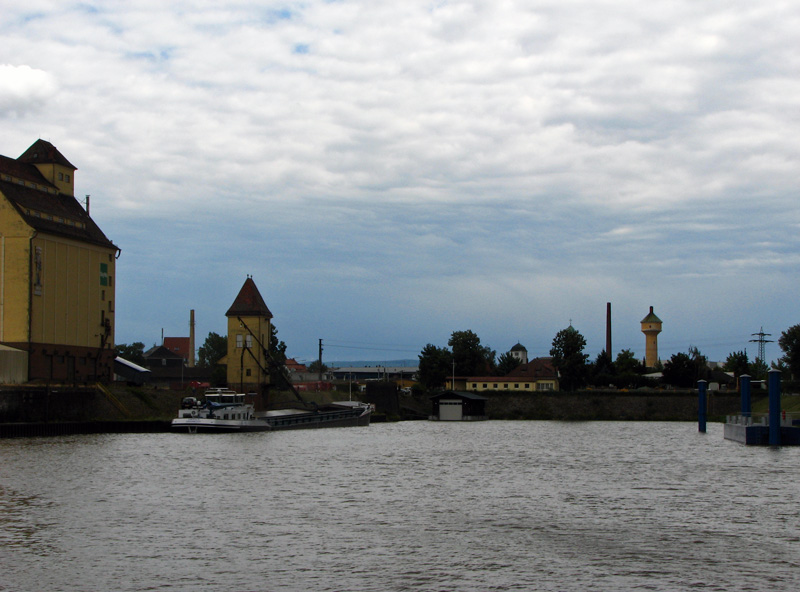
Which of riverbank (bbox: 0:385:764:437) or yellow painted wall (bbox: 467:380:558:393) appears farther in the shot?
yellow painted wall (bbox: 467:380:558:393)

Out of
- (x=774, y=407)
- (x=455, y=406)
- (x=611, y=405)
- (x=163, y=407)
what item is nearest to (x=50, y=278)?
(x=163, y=407)

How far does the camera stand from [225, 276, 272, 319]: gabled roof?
113 m

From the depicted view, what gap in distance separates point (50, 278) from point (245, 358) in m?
30.9

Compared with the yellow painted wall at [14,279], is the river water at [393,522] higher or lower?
lower

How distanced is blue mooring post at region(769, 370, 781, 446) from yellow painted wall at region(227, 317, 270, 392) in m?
61.3

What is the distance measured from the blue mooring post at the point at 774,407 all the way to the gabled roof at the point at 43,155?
72.0 metres

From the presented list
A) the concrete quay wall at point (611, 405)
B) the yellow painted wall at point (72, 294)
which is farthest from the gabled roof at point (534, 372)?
the yellow painted wall at point (72, 294)

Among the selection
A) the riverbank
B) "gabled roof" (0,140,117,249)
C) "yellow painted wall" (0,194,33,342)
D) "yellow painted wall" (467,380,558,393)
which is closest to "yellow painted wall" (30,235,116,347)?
"yellow painted wall" (0,194,33,342)

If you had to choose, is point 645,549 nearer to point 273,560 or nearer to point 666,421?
point 273,560

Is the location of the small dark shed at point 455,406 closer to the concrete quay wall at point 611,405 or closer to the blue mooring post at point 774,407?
the concrete quay wall at point 611,405

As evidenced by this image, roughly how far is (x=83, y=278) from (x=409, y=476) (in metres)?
55.4

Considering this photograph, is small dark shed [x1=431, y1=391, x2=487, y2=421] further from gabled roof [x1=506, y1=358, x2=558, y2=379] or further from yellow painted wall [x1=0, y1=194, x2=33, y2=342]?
yellow painted wall [x1=0, y1=194, x2=33, y2=342]

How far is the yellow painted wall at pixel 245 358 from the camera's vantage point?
111000 millimetres

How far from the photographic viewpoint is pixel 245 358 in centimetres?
11181
